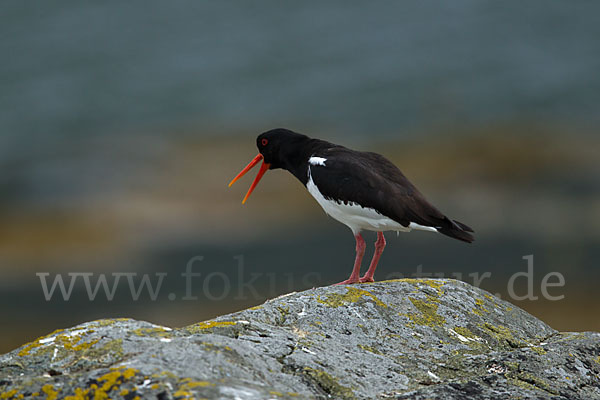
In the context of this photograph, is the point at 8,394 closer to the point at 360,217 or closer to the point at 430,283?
the point at 430,283

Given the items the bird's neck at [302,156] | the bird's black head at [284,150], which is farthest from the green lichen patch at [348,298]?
the bird's black head at [284,150]

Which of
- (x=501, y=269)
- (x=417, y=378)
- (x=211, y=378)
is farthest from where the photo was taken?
(x=501, y=269)

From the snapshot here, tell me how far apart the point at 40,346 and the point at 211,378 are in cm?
116

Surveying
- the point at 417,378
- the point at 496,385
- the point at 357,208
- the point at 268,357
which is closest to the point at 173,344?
the point at 268,357

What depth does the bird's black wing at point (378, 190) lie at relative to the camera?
754 cm

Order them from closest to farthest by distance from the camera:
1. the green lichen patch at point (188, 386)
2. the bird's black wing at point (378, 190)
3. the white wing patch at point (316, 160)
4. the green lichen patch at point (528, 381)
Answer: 1. the green lichen patch at point (188, 386)
2. the green lichen patch at point (528, 381)
3. the bird's black wing at point (378, 190)
4. the white wing patch at point (316, 160)

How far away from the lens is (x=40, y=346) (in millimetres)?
4191

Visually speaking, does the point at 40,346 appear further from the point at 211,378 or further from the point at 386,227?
the point at 386,227

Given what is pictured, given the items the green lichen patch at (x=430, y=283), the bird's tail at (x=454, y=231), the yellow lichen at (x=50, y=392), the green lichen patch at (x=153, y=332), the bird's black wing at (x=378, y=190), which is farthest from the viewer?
the bird's black wing at (x=378, y=190)

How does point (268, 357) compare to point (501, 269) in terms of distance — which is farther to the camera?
point (501, 269)

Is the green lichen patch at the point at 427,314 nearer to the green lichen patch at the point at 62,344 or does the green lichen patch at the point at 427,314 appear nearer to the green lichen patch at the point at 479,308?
the green lichen patch at the point at 479,308

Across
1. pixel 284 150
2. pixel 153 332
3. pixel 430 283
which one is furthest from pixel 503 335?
pixel 284 150

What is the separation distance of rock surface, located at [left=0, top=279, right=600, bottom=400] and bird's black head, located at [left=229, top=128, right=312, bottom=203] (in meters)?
3.11

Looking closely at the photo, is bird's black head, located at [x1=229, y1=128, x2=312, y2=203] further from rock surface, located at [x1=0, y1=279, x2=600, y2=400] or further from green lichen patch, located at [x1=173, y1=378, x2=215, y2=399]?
green lichen patch, located at [x1=173, y1=378, x2=215, y2=399]
